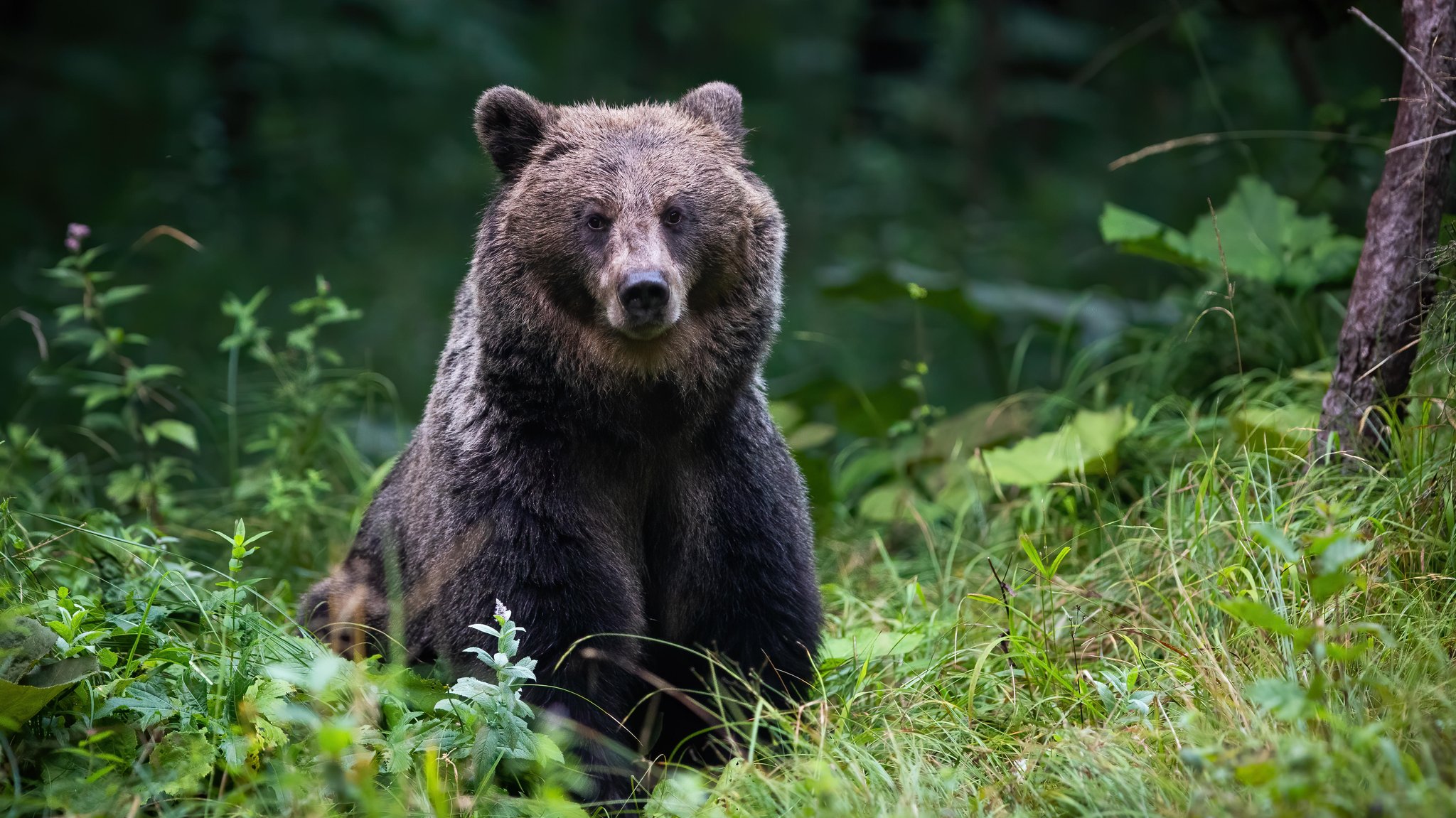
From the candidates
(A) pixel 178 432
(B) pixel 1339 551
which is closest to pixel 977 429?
(B) pixel 1339 551

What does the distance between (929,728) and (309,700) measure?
1.80m

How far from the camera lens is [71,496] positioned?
5973 mm

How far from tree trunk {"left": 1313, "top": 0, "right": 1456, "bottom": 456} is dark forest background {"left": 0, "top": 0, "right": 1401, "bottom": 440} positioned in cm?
223

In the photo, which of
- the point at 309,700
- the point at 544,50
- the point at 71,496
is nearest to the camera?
the point at 309,700

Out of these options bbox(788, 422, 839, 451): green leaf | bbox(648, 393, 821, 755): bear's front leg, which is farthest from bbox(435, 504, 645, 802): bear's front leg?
bbox(788, 422, 839, 451): green leaf

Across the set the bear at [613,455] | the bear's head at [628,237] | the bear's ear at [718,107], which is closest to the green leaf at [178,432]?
the bear at [613,455]

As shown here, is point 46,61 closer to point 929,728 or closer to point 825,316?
point 825,316

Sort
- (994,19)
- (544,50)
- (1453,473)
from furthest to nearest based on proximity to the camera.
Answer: (994,19) < (544,50) < (1453,473)

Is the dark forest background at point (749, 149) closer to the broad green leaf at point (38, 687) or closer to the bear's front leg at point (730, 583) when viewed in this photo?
the bear's front leg at point (730, 583)

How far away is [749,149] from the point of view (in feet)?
35.5

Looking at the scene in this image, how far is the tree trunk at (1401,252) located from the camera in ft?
13.6

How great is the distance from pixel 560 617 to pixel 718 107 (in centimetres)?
201

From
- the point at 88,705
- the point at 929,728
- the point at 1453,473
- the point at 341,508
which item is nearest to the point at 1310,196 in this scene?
the point at 1453,473

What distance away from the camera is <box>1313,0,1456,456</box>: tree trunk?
4141mm
